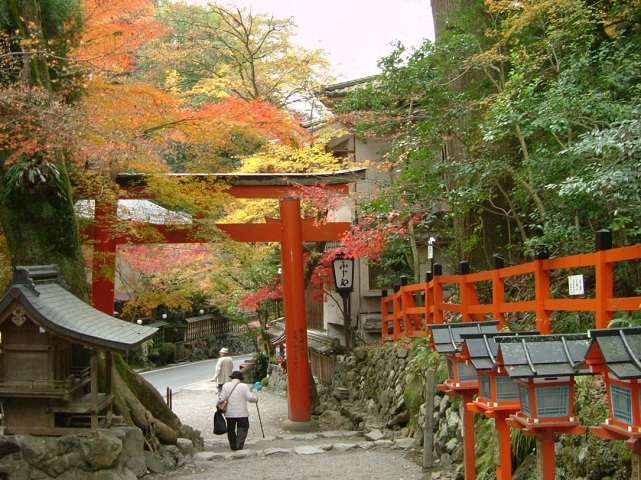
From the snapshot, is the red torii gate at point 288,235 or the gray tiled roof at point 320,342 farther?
the gray tiled roof at point 320,342

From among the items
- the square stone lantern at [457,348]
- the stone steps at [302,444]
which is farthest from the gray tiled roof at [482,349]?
the stone steps at [302,444]

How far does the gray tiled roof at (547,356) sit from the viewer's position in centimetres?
407

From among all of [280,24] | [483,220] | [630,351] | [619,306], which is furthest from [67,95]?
[280,24]

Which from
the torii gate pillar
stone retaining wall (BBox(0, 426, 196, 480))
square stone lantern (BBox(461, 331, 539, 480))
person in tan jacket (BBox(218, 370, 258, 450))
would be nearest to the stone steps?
person in tan jacket (BBox(218, 370, 258, 450))

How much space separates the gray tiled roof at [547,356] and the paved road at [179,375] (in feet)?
68.7

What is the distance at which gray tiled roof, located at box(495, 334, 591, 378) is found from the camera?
4.07 meters

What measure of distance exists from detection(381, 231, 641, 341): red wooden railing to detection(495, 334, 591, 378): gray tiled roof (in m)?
1.49

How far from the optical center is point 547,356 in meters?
4.14

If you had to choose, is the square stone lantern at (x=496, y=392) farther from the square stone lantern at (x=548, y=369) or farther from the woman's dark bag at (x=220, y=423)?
the woman's dark bag at (x=220, y=423)

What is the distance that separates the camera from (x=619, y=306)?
567cm

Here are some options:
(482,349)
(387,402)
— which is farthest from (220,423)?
(482,349)

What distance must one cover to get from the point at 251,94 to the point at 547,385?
1839 cm

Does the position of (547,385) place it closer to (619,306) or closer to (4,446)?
(619,306)

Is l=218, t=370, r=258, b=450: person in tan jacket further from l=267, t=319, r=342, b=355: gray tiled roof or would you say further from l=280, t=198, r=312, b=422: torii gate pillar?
l=267, t=319, r=342, b=355: gray tiled roof
